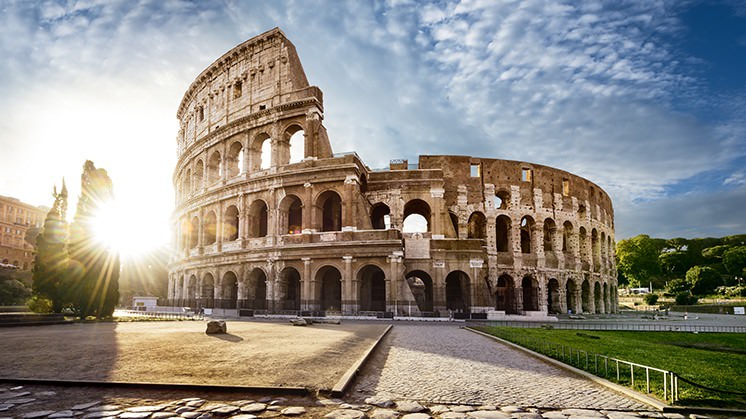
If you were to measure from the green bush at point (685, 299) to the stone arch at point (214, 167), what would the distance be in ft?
179

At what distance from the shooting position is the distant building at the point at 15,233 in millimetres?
72062

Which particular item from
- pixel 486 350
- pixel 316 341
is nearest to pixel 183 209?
pixel 316 341

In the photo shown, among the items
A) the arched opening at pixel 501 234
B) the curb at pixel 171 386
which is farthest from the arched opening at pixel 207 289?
the curb at pixel 171 386

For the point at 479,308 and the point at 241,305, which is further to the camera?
the point at 241,305

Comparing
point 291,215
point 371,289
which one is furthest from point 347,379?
point 291,215

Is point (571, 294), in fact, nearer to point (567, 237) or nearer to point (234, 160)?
point (567, 237)

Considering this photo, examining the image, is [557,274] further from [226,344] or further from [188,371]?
[188,371]

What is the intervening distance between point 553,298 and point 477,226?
28.9 ft

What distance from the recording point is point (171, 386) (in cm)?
626

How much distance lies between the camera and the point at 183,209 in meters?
40.6

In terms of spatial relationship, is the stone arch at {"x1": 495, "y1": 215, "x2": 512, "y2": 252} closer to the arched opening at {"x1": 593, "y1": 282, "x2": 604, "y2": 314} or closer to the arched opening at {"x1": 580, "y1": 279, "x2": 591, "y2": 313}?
the arched opening at {"x1": 580, "y1": 279, "x2": 591, "y2": 313}

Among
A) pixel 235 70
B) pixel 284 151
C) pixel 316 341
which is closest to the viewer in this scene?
pixel 316 341

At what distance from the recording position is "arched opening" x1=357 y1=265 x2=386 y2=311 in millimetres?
30516

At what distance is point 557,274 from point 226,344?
33.2m
